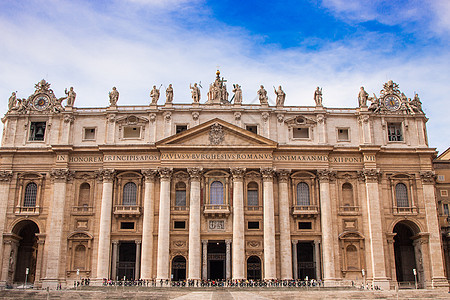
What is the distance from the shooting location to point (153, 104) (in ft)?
182

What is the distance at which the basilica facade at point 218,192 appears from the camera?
50906 mm

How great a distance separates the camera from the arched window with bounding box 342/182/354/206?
2105 inches

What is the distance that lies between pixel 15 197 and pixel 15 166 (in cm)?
338

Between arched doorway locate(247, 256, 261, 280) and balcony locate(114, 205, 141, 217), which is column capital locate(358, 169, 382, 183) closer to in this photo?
arched doorway locate(247, 256, 261, 280)

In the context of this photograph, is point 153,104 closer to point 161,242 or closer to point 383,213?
point 161,242

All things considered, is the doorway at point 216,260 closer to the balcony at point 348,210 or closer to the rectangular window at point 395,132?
the balcony at point 348,210

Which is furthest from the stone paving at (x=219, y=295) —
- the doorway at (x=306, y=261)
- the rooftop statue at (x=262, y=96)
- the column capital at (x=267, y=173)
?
the rooftop statue at (x=262, y=96)

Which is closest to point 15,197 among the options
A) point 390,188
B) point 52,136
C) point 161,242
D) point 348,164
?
point 52,136

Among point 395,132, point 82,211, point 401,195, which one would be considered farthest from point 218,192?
point 395,132

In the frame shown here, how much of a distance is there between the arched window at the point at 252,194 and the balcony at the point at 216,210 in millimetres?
2764

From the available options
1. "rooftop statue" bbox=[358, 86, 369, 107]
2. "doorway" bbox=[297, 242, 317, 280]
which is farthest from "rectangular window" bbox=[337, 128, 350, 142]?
"doorway" bbox=[297, 242, 317, 280]

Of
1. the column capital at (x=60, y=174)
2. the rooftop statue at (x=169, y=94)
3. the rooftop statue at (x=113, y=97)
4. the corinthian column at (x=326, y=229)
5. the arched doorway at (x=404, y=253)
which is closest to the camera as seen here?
the corinthian column at (x=326, y=229)

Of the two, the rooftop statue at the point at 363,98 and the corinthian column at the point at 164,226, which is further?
the rooftop statue at the point at 363,98

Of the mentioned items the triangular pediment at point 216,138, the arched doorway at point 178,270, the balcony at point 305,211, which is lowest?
the arched doorway at point 178,270
